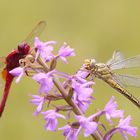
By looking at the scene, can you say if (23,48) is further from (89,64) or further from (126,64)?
(126,64)

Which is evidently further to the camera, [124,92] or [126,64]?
[126,64]

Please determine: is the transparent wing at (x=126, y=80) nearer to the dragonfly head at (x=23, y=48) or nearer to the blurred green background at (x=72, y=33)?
the dragonfly head at (x=23, y=48)

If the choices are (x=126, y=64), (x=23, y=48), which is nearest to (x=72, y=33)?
(x=126, y=64)

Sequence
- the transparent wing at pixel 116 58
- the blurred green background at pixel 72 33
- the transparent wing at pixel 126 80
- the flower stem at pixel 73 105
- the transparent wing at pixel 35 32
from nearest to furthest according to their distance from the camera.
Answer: the flower stem at pixel 73 105, the transparent wing at pixel 35 32, the transparent wing at pixel 126 80, the transparent wing at pixel 116 58, the blurred green background at pixel 72 33

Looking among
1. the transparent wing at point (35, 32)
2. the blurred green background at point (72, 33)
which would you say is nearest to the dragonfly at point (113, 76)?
the transparent wing at point (35, 32)

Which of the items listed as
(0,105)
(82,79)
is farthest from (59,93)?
(0,105)

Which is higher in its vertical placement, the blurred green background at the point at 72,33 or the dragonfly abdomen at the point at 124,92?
the blurred green background at the point at 72,33

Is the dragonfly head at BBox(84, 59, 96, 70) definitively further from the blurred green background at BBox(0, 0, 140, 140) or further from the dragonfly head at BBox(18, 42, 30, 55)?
the blurred green background at BBox(0, 0, 140, 140)

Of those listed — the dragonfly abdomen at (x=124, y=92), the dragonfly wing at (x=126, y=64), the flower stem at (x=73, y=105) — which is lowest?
the flower stem at (x=73, y=105)
